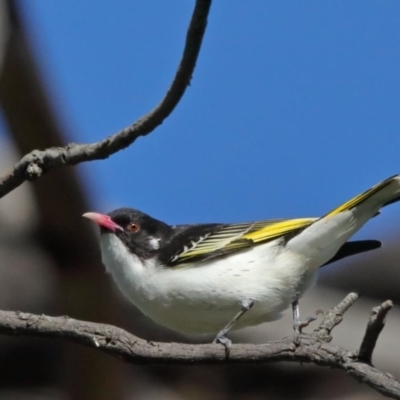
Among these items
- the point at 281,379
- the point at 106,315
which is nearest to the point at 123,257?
the point at 106,315

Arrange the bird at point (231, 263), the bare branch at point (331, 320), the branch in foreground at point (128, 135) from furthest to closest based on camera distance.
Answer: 1. the bird at point (231, 263)
2. the bare branch at point (331, 320)
3. the branch in foreground at point (128, 135)

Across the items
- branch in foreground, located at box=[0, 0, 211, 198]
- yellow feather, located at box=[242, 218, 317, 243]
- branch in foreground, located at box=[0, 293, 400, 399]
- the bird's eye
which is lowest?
branch in foreground, located at box=[0, 293, 400, 399]

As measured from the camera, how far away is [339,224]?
4004 mm

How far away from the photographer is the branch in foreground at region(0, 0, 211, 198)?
2.47 metres

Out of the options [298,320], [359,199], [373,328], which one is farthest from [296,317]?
[373,328]

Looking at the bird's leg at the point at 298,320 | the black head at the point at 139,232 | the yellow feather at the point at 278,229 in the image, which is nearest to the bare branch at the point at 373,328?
the bird's leg at the point at 298,320

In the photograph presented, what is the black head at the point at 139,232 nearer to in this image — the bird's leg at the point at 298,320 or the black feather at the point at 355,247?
the bird's leg at the point at 298,320

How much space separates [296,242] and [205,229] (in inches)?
20.1

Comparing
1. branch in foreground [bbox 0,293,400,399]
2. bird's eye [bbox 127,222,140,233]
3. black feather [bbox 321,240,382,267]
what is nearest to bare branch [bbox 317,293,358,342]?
branch in foreground [bbox 0,293,400,399]

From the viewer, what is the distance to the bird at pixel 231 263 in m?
3.93

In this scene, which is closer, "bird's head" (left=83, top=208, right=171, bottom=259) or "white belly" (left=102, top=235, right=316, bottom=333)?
"white belly" (left=102, top=235, right=316, bottom=333)

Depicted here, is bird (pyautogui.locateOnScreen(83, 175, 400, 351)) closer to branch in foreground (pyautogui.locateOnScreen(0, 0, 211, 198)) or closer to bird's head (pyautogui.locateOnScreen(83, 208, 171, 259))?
bird's head (pyautogui.locateOnScreen(83, 208, 171, 259))

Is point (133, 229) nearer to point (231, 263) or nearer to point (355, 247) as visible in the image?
point (231, 263)

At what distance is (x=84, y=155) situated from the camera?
9.66 feet
